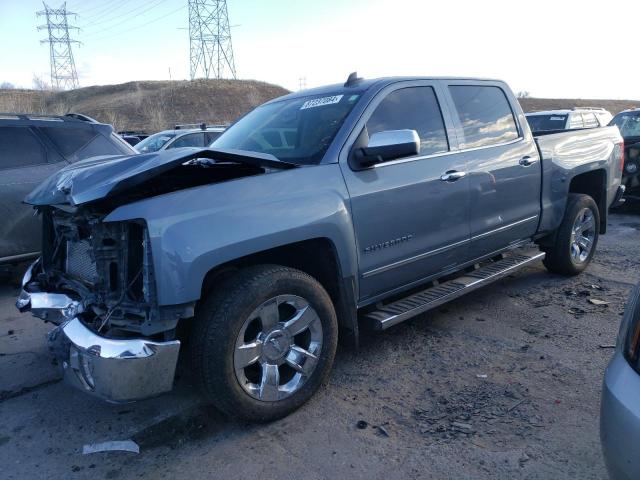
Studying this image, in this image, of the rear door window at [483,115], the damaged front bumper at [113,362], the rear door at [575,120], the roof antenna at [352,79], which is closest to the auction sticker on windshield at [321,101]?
the roof antenna at [352,79]

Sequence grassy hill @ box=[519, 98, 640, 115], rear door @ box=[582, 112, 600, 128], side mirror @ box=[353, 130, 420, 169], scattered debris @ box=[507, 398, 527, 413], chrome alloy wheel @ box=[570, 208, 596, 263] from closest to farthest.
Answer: scattered debris @ box=[507, 398, 527, 413] < side mirror @ box=[353, 130, 420, 169] < chrome alloy wheel @ box=[570, 208, 596, 263] < rear door @ box=[582, 112, 600, 128] < grassy hill @ box=[519, 98, 640, 115]

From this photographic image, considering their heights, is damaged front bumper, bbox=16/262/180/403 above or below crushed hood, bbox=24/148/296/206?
below

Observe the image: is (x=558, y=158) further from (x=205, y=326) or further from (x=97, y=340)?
(x=97, y=340)

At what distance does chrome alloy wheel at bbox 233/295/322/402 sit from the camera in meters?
2.91

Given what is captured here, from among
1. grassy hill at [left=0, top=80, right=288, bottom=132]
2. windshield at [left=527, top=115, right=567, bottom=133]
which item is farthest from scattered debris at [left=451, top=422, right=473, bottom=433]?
grassy hill at [left=0, top=80, right=288, bottom=132]

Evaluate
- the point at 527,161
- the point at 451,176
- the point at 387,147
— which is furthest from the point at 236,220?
the point at 527,161

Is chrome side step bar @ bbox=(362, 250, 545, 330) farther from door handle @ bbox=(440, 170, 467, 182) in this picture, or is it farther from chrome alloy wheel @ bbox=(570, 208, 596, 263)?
door handle @ bbox=(440, 170, 467, 182)

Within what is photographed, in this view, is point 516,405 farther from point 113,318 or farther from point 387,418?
point 113,318

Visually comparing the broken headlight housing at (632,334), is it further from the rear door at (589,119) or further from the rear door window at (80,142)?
the rear door at (589,119)

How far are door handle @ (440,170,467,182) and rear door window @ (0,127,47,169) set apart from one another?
4.49 meters

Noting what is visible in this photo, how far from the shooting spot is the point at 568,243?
17.7 feet

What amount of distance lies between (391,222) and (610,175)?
3.65 metres

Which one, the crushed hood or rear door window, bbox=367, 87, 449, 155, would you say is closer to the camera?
the crushed hood

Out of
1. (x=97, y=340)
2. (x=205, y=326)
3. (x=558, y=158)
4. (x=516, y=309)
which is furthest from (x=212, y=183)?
(x=558, y=158)
